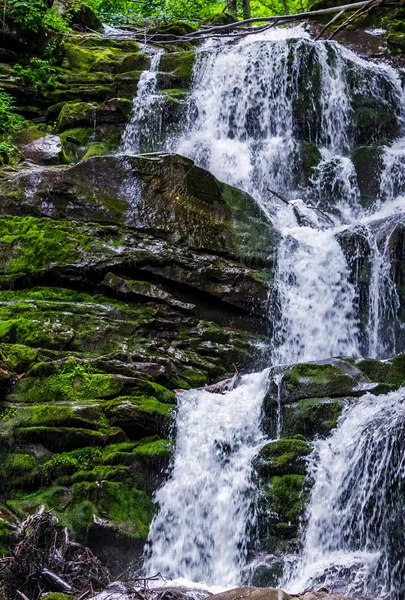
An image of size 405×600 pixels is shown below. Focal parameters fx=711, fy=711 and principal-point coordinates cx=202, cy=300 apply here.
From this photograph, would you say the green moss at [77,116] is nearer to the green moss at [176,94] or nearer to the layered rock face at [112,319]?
the green moss at [176,94]

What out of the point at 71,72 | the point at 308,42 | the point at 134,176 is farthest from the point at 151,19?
the point at 134,176

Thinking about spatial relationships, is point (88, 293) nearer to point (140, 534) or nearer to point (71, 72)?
point (140, 534)

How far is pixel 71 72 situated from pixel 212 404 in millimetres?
12341

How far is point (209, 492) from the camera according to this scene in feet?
26.2

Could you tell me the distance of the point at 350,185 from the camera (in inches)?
569

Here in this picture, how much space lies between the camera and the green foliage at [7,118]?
15.4 metres

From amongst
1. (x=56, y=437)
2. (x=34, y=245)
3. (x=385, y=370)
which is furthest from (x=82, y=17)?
(x=56, y=437)

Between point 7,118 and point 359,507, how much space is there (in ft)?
40.1

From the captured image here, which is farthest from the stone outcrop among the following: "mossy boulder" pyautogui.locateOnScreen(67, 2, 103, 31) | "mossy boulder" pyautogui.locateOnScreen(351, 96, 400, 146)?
"mossy boulder" pyautogui.locateOnScreen(67, 2, 103, 31)

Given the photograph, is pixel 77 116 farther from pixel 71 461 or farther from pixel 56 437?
pixel 71 461

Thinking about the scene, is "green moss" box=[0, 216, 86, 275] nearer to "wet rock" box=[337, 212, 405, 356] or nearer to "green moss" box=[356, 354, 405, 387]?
"wet rock" box=[337, 212, 405, 356]

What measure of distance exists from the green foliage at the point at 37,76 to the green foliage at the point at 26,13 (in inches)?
33.6

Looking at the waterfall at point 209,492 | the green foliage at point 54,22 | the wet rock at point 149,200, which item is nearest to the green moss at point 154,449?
the waterfall at point 209,492

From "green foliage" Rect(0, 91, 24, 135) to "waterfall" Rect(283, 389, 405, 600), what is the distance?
35.5ft
